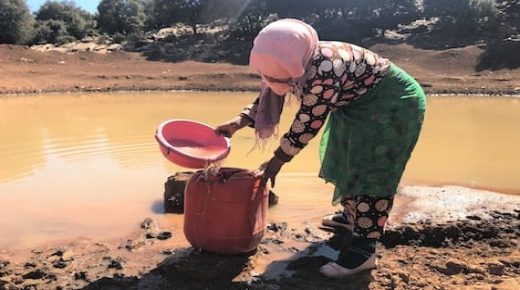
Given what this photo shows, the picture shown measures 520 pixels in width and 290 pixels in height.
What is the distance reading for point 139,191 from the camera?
16.6 ft

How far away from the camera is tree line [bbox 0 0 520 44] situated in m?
30.2

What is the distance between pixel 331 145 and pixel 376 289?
30.0 inches

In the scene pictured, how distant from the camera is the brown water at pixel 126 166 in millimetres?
4215

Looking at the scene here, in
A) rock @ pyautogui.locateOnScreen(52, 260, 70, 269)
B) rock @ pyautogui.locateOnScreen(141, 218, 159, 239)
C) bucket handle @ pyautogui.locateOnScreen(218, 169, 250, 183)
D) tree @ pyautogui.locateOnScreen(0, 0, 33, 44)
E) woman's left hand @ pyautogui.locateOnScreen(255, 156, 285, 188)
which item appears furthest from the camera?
tree @ pyautogui.locateOnScreen(0, 0, 33, 44)

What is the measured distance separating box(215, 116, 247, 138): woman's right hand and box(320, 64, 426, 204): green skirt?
1.85 ft

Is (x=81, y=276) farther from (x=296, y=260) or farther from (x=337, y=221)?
(x=337, y=221)

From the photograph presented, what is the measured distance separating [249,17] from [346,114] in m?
31.6

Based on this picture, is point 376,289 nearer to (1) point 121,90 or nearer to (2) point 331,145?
(2) point 331,145

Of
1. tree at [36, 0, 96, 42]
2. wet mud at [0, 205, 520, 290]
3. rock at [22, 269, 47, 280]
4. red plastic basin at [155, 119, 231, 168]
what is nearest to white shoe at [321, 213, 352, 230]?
wet mud at [0, 205, 520, 290]

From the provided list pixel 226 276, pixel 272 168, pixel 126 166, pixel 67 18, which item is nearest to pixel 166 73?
pixel 126 166

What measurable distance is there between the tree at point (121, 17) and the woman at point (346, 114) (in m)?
35.9

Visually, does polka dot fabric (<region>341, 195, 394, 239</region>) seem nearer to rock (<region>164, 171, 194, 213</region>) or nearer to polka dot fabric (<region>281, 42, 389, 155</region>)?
polka dot fabric (<region>281, 42, 389, 155</region>)

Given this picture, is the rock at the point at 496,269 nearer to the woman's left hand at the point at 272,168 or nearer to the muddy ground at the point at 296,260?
the muddy ground at the point at 296,260

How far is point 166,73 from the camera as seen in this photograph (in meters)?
22.1
